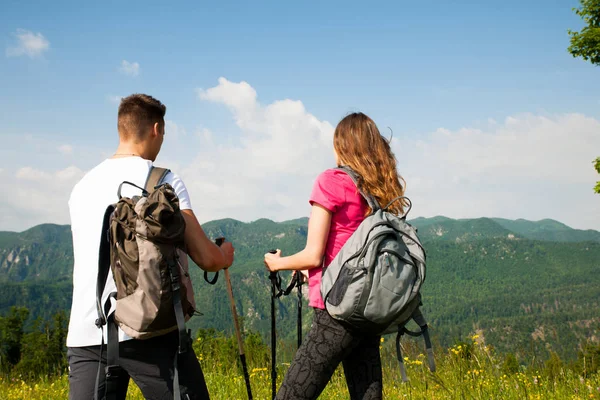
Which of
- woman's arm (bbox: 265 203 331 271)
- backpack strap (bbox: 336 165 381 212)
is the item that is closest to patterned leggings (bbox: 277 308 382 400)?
woman's arm (bbox: 265 203 331 271)

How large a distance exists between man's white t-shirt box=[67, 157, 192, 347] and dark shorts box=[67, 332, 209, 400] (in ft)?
0.32

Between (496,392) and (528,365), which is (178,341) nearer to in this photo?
(496,392)

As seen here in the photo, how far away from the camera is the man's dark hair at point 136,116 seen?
7.97 feet

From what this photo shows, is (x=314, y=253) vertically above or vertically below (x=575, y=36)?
A: below

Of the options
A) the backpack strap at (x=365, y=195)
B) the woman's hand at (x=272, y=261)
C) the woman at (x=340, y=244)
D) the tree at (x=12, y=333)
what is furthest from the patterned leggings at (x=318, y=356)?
the tree at (x=12, y=333)

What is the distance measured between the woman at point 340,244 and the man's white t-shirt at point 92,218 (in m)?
0.75

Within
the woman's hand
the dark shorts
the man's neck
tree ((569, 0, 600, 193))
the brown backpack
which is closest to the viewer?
the brown backpack

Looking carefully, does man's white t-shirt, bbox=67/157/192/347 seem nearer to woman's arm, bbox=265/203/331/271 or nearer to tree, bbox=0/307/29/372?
woman's arm, bbox=265/203/331/271

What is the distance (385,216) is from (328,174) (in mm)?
401

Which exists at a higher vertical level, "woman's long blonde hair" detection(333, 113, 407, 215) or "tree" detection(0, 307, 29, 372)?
"woman's long blonde hair" detection(333, 113, 407, 215)

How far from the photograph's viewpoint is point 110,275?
221cm

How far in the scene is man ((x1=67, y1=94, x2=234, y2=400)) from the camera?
2178 millimetres

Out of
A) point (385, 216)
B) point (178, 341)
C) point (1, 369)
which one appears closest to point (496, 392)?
point (385, 216)

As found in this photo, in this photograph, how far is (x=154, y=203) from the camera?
2055 mm
